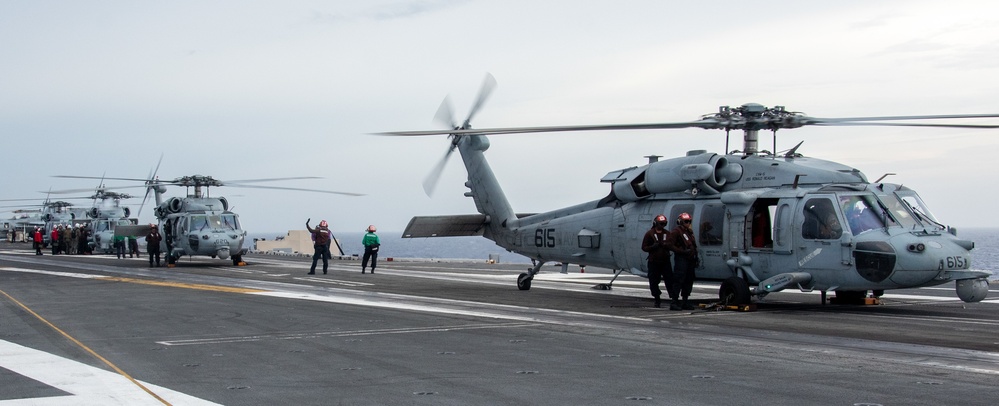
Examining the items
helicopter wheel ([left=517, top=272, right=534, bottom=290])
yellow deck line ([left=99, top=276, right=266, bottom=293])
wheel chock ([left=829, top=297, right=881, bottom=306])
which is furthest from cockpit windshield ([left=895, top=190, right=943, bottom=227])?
yellow deck line ([left=99, top=276, right=266, bottom=293])

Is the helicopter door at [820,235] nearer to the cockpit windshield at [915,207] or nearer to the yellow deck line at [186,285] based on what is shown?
the cockpit windshield at [915,207]

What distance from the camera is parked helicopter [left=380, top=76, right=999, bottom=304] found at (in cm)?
1443

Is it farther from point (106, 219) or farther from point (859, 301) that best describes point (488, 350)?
point (106, 219)

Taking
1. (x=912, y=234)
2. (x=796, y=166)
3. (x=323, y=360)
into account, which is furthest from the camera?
(x=796, y=166)

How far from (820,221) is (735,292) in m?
1.84

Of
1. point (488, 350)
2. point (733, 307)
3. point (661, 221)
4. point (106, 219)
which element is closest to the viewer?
point (488, 350)

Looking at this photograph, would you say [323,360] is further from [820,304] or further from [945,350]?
[820,304]

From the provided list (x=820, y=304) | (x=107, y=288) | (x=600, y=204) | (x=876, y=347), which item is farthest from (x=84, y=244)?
(x=876, y=347)

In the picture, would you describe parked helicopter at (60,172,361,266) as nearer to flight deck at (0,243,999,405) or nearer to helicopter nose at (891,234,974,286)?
flight deck at (0,243,999,405)

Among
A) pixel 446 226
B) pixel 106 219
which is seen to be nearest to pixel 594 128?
pixel 446 226

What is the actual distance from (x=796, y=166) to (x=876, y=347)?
638 centimetres

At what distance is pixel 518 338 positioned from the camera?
11.6m

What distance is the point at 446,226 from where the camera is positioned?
21.9m

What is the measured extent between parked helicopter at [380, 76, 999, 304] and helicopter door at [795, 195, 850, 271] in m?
0.02
